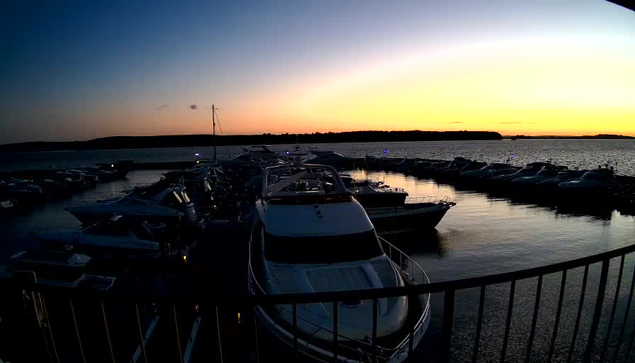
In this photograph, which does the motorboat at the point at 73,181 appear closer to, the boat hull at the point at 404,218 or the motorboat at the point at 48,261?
the motorboat at the point at 48,261

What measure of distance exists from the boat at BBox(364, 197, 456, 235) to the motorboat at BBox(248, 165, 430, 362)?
10.4 m

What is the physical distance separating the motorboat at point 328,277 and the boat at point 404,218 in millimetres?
10383

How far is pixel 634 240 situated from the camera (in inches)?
756

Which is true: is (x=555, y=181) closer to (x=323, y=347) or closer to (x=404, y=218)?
(x=404, y=218)

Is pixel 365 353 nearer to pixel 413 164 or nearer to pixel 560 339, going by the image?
pixel 560 339

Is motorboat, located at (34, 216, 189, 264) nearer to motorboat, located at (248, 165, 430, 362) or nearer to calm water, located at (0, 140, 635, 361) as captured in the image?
calm water, located at (0, 140, 635, 361)

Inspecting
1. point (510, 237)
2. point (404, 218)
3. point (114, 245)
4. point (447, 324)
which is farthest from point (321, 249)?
point (510, 237)

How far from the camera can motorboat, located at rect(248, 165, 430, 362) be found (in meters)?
5.93

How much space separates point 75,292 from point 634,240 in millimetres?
26036

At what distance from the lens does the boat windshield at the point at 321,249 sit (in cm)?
809

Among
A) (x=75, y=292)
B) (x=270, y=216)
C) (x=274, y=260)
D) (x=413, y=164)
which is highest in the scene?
(x=75, y=292)

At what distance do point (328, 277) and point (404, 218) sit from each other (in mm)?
13849

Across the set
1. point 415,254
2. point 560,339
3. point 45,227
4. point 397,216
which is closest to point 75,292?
point 560,339

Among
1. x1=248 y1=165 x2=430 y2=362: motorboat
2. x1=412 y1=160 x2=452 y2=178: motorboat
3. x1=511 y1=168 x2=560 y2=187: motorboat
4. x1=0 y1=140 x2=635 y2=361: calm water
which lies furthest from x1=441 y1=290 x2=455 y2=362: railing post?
x1=412 y1=160 x2=452 y2=178: motorboat
